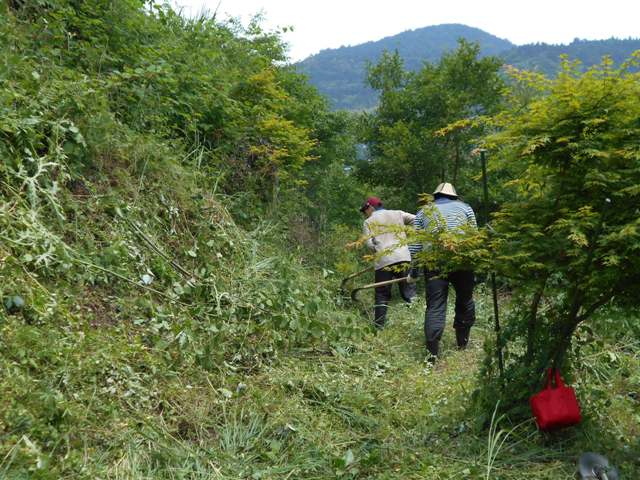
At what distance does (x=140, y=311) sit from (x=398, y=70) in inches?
640

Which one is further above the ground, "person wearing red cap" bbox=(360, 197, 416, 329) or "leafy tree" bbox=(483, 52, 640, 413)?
"leafy tree" bbox=(483, 52, 640, 413)

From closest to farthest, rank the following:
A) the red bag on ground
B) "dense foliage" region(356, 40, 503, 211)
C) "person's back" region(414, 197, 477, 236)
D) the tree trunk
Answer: the red bag on ground → "person's back" region(414, 197, 477, 236) → the tree trunk → "dense foliage" region(356, 40, 503, 211)

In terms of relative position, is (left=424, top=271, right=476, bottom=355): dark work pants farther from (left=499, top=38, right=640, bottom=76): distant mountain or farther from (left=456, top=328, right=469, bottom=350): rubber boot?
(left=499, top=38, right=640, bottom=76): distant mountain

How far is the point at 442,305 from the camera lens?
5.72 meters

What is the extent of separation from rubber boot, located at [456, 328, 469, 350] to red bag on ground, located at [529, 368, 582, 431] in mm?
2567

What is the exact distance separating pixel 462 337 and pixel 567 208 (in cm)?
307

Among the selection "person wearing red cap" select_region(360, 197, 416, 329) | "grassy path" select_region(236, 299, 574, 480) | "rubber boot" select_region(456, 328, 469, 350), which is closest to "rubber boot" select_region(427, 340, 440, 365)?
"grassy path" select_region(236, 299, 574, 480)

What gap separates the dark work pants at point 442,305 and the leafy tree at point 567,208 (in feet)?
6.48

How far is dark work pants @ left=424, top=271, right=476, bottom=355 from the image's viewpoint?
223 inches

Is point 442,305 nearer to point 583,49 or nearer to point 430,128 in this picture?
point 430,128

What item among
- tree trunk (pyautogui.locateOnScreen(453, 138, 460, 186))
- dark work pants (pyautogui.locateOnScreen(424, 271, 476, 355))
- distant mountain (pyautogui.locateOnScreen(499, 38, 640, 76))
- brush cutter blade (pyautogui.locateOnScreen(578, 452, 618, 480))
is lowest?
distant mountain (pyautogui.locateOnScreen(499, 38, 640, 76))

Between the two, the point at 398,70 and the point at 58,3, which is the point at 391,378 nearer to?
the point at 58,3

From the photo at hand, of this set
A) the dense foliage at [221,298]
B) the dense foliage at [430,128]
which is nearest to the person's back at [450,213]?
the dense foliage at [221,298]

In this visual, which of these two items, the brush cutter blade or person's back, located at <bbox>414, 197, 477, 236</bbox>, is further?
person's back, located at <bbox>414, 197, 477, 236</bbox>
